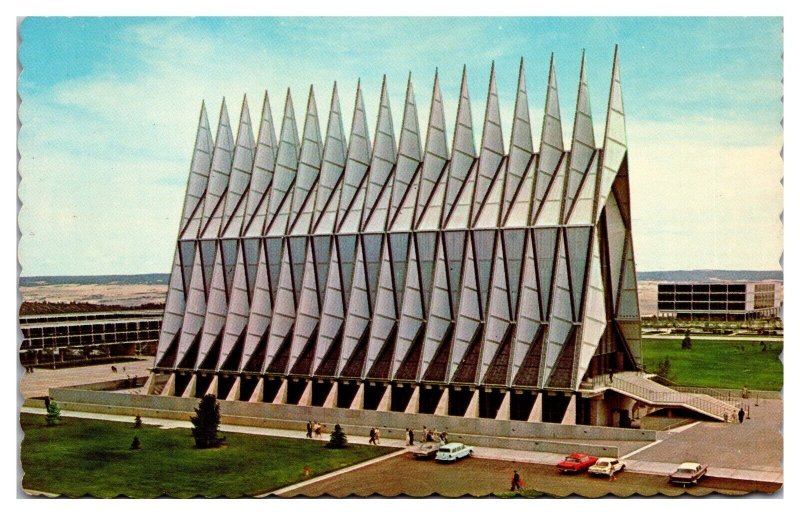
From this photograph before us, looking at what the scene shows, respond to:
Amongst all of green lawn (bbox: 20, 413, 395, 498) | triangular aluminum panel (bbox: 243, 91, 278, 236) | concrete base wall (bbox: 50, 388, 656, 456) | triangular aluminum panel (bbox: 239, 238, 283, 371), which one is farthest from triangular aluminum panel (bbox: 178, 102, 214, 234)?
green lawn (bbox: 20, 413, 395, 498)

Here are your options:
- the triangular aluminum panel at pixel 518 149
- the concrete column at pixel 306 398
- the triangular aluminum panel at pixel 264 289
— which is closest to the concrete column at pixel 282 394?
the concrete column at pixel 306 398

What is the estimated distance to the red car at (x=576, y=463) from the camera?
1404 inches

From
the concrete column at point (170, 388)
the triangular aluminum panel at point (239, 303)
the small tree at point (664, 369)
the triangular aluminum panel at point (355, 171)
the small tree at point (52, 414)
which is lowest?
Answer: the small tree at point (52, 414)

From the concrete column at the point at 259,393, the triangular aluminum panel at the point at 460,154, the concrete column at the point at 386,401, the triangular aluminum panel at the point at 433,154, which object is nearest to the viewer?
the concrete column at the point at 386,401

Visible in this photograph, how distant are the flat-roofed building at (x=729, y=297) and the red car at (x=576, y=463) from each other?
31.3 feet

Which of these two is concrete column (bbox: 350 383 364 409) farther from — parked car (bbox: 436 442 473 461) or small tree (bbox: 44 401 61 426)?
small tree (bbox: 44 401 61 426)

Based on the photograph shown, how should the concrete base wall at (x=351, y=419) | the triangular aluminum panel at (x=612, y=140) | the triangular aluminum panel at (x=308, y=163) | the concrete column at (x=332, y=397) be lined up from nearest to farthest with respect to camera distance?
the concrete base wall at (x=351, y=419) → the triangular aluminum panel at (x=612, y=140) → the concrete column at (x=332, y=397) → the triangular aluminum panel at (x=308, y=163)

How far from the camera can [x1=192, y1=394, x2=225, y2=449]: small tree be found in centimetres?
4159

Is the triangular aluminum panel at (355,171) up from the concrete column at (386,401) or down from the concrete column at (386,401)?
up

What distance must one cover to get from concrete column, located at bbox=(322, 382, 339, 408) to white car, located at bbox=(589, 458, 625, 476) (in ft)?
55.5

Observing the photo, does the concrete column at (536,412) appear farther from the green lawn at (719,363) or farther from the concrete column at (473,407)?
the green lawn at (719,363)

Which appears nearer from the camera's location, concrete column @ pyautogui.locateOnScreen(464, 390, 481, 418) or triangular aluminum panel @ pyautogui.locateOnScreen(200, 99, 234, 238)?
concrete column @ pyautogui.locateOnScreen(464, 390, 481, 418)

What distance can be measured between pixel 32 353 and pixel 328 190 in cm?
1767

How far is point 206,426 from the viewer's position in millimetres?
41562
